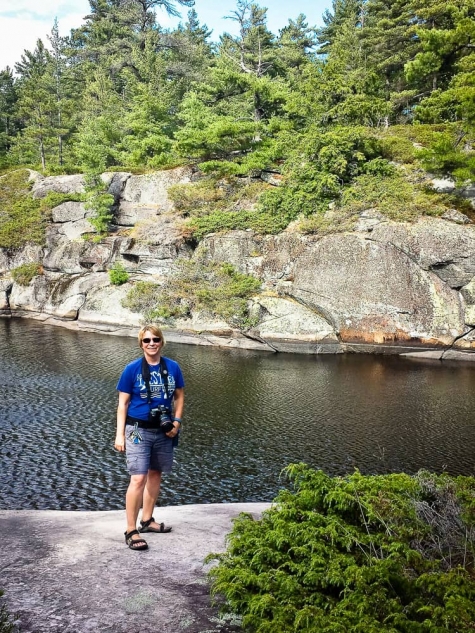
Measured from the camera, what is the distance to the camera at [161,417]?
4938 mm

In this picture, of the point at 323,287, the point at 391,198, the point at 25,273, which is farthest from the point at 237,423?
the point at 25,273

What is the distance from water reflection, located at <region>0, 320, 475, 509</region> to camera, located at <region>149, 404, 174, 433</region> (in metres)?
4.86

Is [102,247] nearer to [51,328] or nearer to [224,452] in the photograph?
[51,328]

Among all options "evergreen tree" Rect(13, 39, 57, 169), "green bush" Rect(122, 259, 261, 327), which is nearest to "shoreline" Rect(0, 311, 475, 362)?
"green bush" Rect(122, 259, 261, 327)

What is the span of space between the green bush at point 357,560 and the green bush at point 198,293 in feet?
68.5

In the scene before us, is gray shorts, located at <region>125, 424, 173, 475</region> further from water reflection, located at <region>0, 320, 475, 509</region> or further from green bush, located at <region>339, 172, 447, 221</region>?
Answer: green bush, located at <region>339, 172, 447, 221</region>

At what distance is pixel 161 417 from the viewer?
16.3ft

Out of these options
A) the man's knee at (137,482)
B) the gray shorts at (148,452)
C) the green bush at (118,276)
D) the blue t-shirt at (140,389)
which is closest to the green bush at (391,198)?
the green bush at (118,276)

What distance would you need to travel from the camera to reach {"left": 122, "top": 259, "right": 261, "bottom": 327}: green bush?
25969 mm

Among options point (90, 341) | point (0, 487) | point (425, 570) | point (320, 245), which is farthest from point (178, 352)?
point (425, 570)

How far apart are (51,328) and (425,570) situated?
2809 centimetres

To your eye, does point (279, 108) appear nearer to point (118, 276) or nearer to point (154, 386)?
point (118, 276)

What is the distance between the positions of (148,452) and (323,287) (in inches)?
813

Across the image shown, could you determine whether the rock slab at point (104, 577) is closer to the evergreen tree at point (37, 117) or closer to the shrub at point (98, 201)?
the shrub at point (98, 201)
